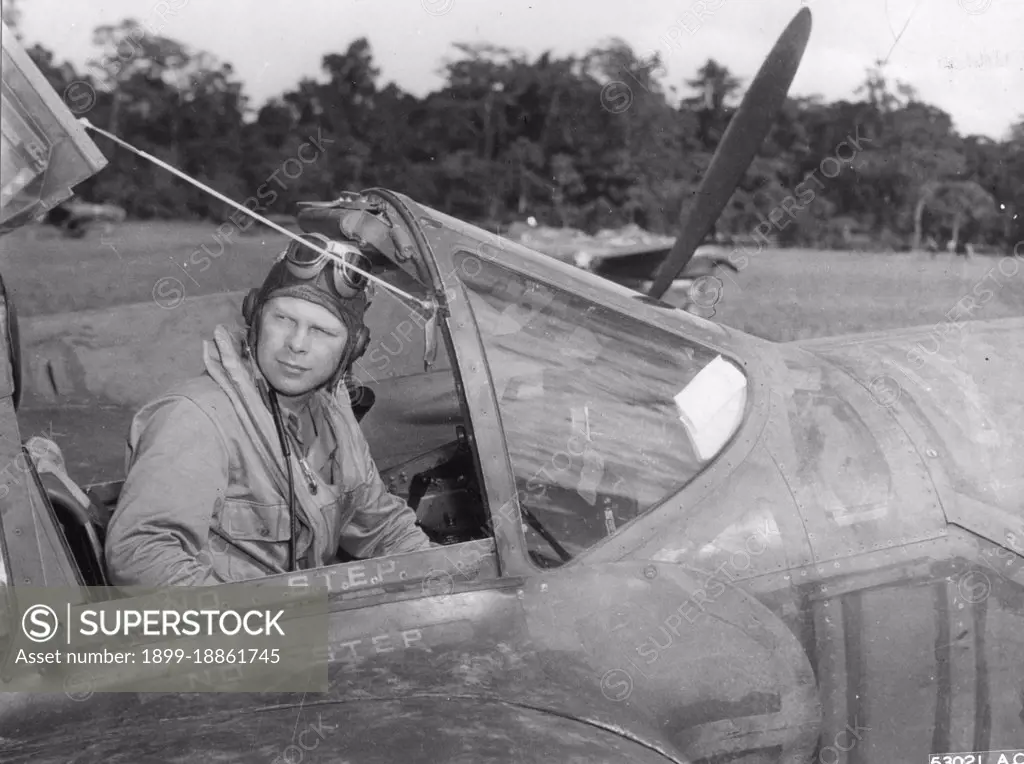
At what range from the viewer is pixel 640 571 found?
2.26 m

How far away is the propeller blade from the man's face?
93.1 inches

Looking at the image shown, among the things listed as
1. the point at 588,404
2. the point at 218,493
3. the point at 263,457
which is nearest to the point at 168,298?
the point at 263,457

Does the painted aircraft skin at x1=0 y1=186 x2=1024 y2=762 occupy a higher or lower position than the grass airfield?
lower

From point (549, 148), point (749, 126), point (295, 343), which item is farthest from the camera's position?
point (549, 148)

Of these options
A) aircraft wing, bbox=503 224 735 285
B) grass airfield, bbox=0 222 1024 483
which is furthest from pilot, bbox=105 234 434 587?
grass airfield, bbox=0 222 1024 483

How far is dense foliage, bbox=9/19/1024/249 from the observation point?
1041 centimetres

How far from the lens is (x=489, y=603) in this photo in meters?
2.20

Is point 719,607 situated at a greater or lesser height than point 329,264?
lesser

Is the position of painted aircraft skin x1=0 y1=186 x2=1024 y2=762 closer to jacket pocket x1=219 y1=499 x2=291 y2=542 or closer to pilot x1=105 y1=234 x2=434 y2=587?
pilot x1=105 y1=234 x2=434 y2=587

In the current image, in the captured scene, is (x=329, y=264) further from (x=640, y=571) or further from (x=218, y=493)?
(x=640, y=571)

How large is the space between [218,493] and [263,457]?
18cm

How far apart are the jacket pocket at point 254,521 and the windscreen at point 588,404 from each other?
0.66 metres

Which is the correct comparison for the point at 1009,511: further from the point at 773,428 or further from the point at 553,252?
the point at 553,252

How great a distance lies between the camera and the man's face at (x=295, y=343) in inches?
104
